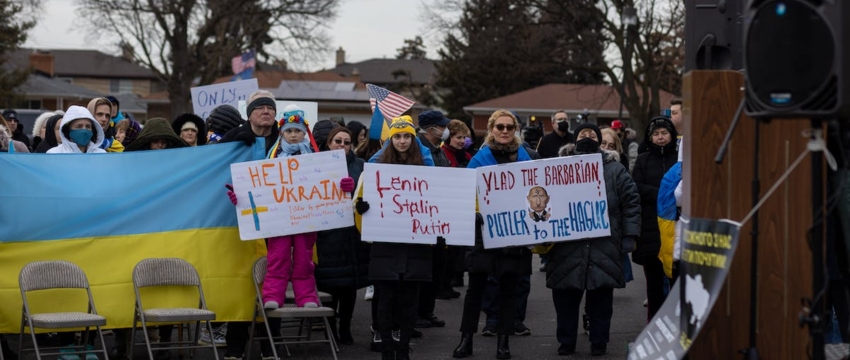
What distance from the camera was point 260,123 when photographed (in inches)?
398

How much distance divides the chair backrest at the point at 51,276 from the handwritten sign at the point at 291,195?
126 cm

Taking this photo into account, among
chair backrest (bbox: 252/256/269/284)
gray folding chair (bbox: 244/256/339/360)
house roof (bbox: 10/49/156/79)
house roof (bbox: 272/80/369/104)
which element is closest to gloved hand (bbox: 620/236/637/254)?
gray folding chair (bbox: 244/256/339/360)

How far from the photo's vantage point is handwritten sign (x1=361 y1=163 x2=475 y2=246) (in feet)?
31.3

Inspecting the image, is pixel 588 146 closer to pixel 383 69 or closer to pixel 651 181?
pixel 651 181

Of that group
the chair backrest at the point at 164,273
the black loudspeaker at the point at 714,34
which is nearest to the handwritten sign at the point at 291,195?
the chair backrest at the point at 164,273

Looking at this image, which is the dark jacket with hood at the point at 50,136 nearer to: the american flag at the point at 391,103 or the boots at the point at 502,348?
the american flag at the point at 391,103

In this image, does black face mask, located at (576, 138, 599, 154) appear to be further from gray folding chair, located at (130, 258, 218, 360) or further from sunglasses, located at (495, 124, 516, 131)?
gray folding chair, located at (130, 258, 218, 360)

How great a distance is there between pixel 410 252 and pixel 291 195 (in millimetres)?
1036

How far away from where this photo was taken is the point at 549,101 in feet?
199

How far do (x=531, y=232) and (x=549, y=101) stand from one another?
51022mm

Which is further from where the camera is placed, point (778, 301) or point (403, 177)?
point (403, 177)

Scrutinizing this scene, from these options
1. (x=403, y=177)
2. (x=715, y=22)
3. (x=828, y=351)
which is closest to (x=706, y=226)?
(x=828, y=351)

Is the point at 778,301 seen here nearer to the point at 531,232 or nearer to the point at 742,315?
the point at 742,315

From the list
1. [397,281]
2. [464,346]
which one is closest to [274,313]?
[397,281]
